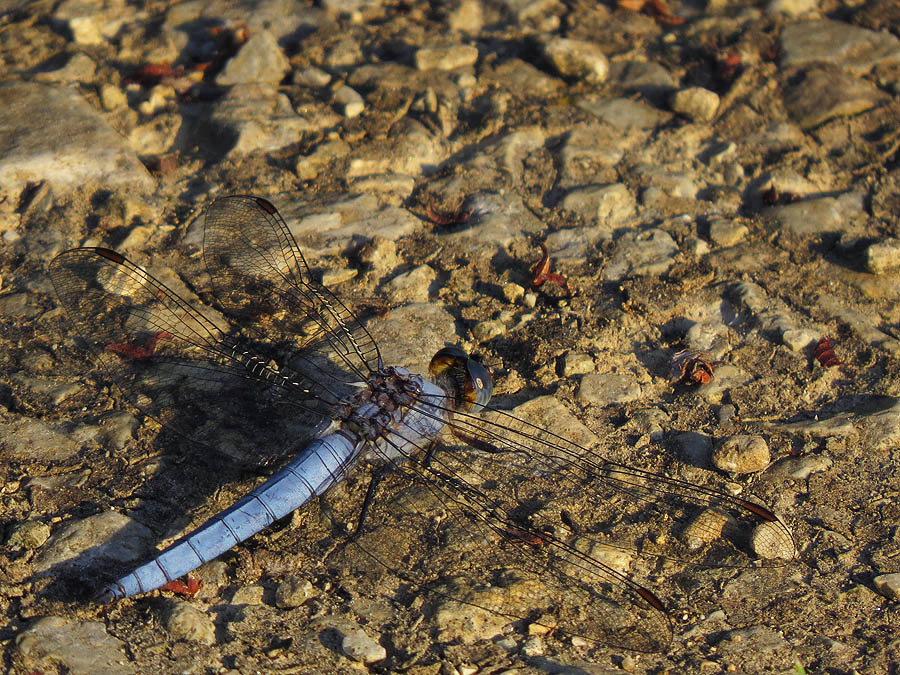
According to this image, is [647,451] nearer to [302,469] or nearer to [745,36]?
[302,469]

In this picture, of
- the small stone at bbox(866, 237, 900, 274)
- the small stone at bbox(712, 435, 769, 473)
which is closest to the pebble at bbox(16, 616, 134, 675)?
the small stone at bbox(712, 435, 769, 473)

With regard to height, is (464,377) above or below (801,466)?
above

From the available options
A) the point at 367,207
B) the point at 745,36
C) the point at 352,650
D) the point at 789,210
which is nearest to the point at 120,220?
the point at 367,207

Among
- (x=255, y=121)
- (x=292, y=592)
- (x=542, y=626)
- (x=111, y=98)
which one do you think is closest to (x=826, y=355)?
(x=542, y=626)

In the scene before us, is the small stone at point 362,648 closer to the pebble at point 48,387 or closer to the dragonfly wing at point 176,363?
the dragonfly wing at point 176,363

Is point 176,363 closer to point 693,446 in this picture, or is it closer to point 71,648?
point 71,648
